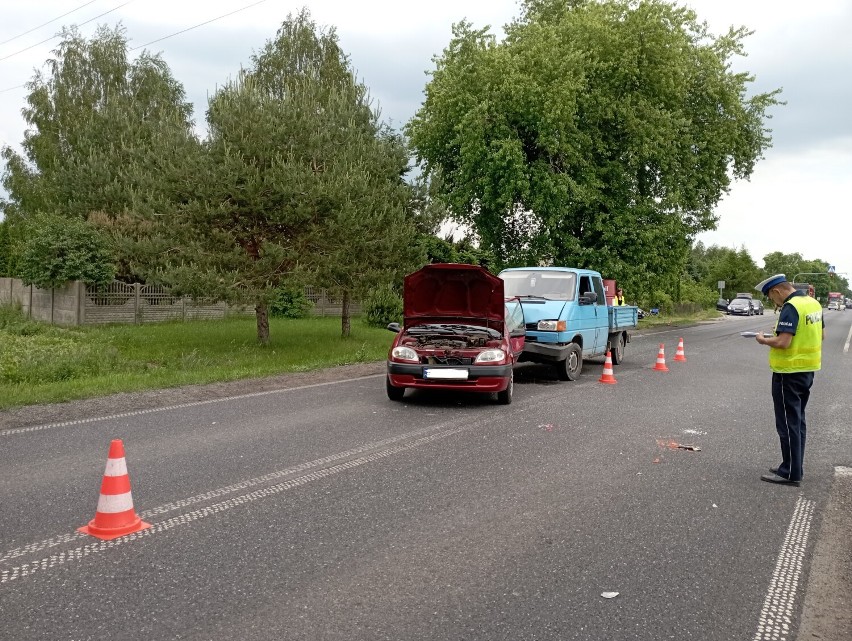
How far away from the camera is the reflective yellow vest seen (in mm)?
6012

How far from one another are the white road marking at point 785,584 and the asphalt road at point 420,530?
0.05 ft

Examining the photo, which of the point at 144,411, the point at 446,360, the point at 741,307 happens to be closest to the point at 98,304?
the point at 144,411

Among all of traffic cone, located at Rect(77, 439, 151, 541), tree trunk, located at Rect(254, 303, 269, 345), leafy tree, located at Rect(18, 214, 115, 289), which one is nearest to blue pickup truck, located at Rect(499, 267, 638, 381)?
tree trunk, located at Rect(254, 303, 269, 345)

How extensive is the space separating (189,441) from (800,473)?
6.01 metres

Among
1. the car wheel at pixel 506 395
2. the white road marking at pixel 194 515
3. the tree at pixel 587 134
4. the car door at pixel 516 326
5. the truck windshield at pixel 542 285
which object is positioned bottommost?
the white road marking at pixel 194 515

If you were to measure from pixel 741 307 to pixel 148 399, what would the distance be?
60534 millimetres

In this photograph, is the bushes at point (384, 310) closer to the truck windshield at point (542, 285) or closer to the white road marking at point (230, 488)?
the truck windshield at point (542, 285)

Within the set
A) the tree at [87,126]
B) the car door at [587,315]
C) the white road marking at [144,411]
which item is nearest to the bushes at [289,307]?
the tree at [87,126]

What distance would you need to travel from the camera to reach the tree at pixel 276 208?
1484 centimetres

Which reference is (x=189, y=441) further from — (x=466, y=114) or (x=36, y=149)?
(x=36, y=149)

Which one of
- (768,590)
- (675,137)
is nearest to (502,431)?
(768,590)

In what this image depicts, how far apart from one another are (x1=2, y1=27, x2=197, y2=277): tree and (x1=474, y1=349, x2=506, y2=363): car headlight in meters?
23.6

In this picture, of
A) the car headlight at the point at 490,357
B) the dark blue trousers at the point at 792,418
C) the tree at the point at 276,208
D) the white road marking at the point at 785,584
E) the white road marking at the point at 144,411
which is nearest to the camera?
the white road marking at the point at 785,584

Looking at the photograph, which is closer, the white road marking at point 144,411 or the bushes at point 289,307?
the white road marking at point 144,411
